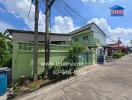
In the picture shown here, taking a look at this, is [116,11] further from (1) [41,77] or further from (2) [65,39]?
(1) [41,77]

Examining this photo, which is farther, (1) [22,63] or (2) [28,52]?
(2) [28,52]

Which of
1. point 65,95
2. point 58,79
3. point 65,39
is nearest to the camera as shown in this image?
point 65,95

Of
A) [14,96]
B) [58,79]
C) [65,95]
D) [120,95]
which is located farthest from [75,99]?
[58,79]

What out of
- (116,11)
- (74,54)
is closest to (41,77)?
(74,54)

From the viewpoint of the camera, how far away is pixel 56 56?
13930 mm

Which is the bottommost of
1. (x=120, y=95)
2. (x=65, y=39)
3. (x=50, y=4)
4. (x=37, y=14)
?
(x=120, y=95)

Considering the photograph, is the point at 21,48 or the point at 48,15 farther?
the point at 48,15

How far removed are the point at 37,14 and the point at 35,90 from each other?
15.0 ft

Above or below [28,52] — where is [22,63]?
below

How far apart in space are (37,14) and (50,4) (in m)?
1.50

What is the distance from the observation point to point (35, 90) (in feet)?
30.1

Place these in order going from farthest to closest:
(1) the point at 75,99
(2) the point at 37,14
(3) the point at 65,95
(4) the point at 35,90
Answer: (2) the point at 37,14
(4) the point at 35,90
(3) the point at 65,95
(1) the point at 75,99

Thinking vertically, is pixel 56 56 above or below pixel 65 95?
above

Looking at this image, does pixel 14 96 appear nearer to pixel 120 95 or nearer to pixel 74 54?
pixel 120 95
